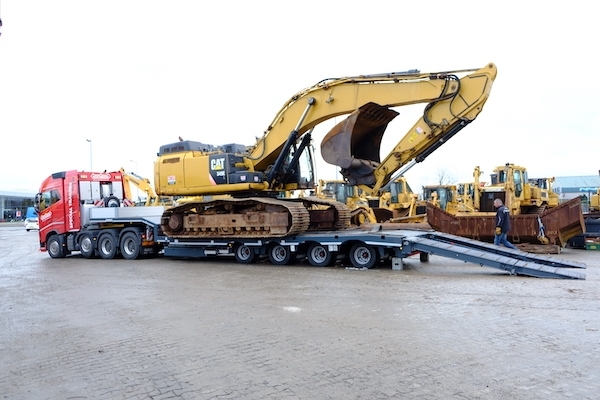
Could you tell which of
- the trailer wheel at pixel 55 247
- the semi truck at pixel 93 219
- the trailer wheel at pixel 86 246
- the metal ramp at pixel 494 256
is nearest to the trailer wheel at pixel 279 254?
the metal ramp at pixel 494 256

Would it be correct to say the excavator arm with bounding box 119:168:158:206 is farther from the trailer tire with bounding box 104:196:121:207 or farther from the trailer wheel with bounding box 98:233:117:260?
the trailer wheel with bounding box 98:233:117:260

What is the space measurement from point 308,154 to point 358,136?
6.75 ft

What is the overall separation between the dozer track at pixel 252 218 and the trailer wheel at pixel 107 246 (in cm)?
257

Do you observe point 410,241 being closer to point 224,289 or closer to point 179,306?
point 224,289

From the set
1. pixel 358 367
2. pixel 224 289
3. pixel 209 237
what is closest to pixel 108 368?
pixel 358 367

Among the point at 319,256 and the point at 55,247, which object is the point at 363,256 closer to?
the point at 319,256

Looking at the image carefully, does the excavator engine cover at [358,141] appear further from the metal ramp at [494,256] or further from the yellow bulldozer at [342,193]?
the yellow bulldozer at [342,193]

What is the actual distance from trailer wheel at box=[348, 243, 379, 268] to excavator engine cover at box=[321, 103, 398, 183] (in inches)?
70.2

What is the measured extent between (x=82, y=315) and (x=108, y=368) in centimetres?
301

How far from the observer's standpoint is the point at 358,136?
13.7 metres

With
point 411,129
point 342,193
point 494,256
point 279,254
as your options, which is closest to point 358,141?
point 411,129

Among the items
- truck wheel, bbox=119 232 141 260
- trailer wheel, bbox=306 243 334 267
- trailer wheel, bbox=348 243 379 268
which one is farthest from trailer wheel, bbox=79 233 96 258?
trailer wheel, bbox=348 243 379 268

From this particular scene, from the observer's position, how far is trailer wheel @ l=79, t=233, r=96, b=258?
1798 centimetres

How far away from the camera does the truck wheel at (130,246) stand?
17016mm
